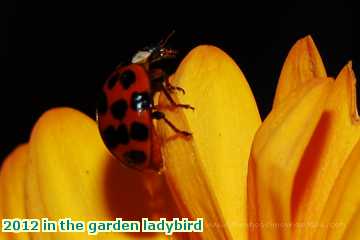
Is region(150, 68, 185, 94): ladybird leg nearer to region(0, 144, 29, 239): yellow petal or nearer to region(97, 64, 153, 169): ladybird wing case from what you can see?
region(97, 64, 153, 169): ladybird wing case

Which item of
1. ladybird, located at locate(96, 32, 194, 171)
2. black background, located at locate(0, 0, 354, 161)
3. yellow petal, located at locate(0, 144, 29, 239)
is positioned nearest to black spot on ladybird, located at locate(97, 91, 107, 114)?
ladybird, located at locate(96, 32, 194, 171)

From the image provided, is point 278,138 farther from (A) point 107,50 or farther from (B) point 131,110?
(A) point 107,50

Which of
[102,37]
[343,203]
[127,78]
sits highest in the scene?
[102,37]

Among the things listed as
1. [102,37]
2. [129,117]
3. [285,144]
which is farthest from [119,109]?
[102,37]

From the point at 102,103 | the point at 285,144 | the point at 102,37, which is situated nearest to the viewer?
the point at 285,144

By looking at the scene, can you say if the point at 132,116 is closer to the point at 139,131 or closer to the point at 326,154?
the point at 139,131

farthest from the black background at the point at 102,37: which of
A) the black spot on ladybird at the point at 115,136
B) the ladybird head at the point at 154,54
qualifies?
the black spot on ladybird at the point at 115,136

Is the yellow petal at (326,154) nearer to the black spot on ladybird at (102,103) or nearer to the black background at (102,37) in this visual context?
the black spot on ladybird at (102,103)

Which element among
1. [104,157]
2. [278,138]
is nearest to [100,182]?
[104,157]
